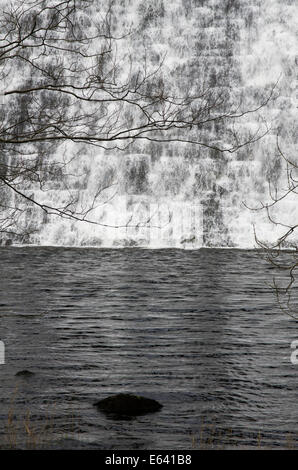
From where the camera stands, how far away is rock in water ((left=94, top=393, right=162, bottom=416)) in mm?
8961

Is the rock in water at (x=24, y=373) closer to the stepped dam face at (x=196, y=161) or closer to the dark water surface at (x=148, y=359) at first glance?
the dark water surface at (x=148, y=359)

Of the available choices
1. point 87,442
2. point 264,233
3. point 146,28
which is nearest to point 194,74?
point 146,28

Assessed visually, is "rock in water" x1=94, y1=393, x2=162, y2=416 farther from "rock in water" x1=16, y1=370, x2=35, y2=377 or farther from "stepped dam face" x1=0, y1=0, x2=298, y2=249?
"stepped dam face" x1=0, y1=0, x2=298, y2=249

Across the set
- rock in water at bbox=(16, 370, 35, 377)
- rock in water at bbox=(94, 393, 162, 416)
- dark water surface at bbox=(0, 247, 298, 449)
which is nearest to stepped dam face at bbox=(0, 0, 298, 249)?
dark water surface at bbox=(0, 247, 298, 449)

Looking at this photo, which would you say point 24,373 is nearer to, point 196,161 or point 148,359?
point 148,359

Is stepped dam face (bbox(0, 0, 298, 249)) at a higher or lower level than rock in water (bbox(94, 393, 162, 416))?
higher

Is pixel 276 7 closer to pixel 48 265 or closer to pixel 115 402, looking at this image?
pixel 48 265

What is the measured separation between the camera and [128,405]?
29.6 ft

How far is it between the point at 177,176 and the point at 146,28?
1401 cm

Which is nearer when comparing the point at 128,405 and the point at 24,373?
the point at 128,405

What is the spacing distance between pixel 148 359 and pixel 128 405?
10.1 ft

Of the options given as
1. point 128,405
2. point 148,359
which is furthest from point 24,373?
point 128,405

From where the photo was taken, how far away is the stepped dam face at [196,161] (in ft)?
129

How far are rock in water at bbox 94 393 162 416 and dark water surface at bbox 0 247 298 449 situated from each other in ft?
0.48
